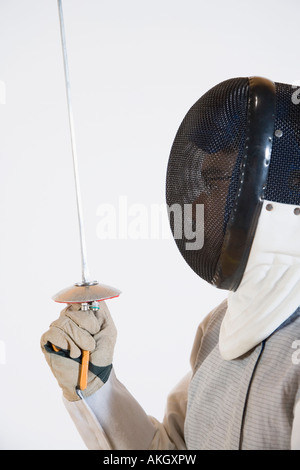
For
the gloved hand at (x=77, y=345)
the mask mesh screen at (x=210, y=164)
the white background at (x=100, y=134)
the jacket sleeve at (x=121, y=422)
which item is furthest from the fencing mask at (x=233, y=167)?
the white background at (x=100, y=134)

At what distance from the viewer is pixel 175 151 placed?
0.94 metres

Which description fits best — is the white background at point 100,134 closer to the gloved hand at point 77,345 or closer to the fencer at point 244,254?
the gloved hand at point 77,345

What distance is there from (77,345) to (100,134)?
47.8 inches

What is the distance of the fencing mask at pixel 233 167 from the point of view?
0.80 m

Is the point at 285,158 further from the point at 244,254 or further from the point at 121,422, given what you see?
the point at 121,422

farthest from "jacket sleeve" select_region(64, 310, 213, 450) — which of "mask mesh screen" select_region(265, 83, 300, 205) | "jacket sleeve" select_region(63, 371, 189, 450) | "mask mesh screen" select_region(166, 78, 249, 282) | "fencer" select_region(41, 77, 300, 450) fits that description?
"mask mesh screen" select_region(265, 83, 300, 205)

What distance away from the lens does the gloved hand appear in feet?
3.19

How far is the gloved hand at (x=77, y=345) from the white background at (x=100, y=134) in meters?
0.97

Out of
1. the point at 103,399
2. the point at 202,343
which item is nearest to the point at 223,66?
the point at 202,343

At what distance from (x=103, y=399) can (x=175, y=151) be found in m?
0.58

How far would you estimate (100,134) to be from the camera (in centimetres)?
201

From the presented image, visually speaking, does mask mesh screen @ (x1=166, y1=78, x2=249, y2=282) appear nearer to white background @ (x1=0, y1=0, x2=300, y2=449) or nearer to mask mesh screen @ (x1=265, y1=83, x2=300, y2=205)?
mask mesh screen @ (x1=265, y1=83, x2=300, y2=205)

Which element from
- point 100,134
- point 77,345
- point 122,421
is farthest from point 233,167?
point 100,134

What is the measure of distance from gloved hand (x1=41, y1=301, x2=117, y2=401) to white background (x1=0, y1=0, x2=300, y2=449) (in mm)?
969
